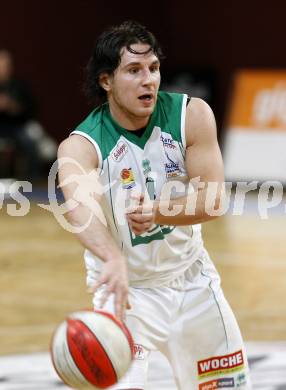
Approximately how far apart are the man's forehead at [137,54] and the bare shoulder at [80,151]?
42cm

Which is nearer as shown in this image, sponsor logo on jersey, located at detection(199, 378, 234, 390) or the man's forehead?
the man's forehead

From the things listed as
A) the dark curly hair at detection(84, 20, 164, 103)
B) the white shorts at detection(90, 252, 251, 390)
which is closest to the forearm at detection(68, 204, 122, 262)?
the white shorts at detection(90, 252, 251, 390)

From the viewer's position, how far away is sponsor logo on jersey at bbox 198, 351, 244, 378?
4.82 meters

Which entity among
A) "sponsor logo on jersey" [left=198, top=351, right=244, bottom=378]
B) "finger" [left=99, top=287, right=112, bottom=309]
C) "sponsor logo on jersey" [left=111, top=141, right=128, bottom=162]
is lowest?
"sponsor logo on jersey" [left=198, top=351, right=244, bottom=378]

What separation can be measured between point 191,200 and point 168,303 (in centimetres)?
58

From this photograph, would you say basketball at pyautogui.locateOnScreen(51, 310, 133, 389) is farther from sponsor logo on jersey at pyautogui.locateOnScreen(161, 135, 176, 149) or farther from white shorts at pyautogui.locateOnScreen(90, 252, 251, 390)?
sponsor logo on jersey at pyautogui.locateOnScreen(161, 135, 176, 149)

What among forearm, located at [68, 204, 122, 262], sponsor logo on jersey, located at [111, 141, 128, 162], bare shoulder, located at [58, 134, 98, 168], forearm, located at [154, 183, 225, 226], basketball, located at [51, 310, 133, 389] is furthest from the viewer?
sponsor logo on jersey, located at [111, 141, 128, 162]

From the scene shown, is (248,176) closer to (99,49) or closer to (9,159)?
(9,159)

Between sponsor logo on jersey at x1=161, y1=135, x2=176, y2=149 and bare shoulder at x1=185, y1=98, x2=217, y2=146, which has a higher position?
bare shoulder at x1=185, y1=98, x2=217, y2=146

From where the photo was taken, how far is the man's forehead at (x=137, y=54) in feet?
15.5

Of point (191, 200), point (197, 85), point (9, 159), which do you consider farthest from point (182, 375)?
point (197, 85)

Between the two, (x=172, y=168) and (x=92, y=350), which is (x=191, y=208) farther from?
(x=92, y=350)

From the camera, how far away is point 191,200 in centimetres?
465

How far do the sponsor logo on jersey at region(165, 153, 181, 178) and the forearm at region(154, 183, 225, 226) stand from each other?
0.17 meters
